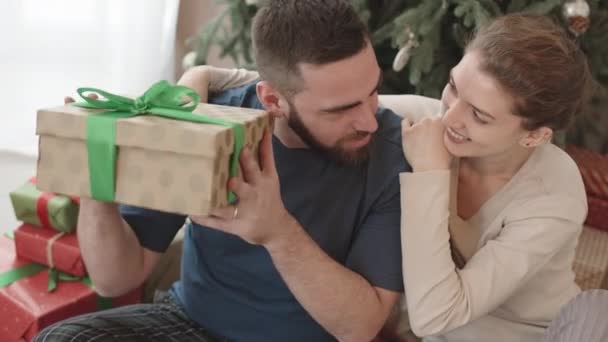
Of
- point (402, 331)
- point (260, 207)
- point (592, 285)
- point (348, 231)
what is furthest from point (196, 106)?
point (592, 285)

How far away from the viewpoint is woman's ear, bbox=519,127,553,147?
1.09 m

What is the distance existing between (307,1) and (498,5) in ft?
2.92

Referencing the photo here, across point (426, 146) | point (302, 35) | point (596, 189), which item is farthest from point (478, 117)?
point (596, 189)

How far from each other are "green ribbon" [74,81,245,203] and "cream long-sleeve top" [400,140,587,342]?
0.36 meters

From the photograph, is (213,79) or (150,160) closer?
(150,160)

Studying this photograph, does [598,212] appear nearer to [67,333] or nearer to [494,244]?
[494,244]

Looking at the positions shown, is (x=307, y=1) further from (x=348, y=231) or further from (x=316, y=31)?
(x=348, y=231)

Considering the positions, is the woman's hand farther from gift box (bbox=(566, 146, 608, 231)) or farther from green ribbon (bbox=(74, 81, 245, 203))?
gift box (bbox=(566, 146, 608, 231))

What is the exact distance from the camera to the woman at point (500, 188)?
3.36ft

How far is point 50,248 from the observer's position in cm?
146

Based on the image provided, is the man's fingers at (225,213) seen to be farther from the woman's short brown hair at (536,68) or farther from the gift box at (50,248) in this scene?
the gift box at (50,248)

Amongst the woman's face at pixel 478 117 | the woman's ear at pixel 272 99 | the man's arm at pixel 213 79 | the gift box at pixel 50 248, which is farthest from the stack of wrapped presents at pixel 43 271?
the woman's face at pixel 478 117

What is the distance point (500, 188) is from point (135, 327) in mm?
744

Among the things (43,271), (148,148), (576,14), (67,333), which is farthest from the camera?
(576,14)
